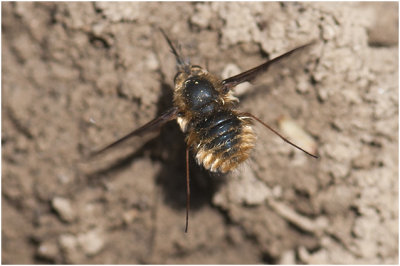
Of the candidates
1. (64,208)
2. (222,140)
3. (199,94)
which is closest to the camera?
(222,140)

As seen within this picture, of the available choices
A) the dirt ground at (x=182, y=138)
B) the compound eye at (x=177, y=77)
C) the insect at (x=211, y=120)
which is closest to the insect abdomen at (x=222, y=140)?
the insect at (x=211, y=120)

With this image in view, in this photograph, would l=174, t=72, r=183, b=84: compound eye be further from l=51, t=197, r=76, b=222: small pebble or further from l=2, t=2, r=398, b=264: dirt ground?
l=51, t=197, r=76, b=222: small pebble

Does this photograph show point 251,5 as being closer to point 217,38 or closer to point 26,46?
point 217,38

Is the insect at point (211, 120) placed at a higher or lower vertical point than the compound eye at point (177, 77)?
lower

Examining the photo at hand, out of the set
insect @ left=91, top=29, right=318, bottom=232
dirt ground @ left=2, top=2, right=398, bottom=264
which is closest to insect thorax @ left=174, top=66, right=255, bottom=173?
insect @ left=91, top=29, right=318, bottom=232

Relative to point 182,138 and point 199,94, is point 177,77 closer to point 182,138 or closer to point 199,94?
point 199,94

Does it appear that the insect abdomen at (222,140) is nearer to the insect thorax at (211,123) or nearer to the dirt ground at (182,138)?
the insect thorax at (211,123)

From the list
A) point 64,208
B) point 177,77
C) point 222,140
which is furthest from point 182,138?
point 64,208

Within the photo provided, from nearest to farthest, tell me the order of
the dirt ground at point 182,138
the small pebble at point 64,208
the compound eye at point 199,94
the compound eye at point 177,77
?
the compound eye at point 199,94, the compound eye at point 177,77, the dirt ground at point 182,138, the small pebble at point 64,208
